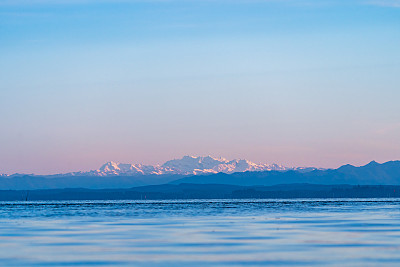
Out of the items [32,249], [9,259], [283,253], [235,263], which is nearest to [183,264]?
[235,263]

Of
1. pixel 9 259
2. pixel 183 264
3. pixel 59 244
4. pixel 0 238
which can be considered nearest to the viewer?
pixel 183 264

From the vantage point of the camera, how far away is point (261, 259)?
38156 millimetres

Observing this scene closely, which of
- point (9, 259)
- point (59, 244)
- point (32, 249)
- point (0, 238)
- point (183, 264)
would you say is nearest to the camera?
point (183, 264)

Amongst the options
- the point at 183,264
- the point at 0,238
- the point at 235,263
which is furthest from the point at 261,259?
the point at 0,238

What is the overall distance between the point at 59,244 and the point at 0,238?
827 cm

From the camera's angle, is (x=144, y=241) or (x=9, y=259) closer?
(x=9, y=259)

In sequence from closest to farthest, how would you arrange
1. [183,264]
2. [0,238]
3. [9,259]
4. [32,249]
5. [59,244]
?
[183,264], [9,259], [32,249], [59,244], [0,238]

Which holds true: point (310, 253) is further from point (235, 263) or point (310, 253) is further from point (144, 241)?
point (144, 241)

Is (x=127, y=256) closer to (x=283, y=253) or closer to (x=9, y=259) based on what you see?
Result: (x=9, y=259)

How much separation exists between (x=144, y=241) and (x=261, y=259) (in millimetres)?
14022

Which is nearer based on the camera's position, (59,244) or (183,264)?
(183,264)

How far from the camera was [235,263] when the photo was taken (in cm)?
3662

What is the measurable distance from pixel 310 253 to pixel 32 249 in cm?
1735

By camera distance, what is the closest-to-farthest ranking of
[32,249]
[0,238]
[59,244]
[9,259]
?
[9,259], [32,249], [59,244], [0,238]
